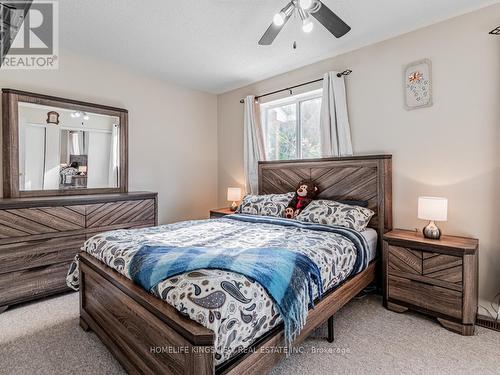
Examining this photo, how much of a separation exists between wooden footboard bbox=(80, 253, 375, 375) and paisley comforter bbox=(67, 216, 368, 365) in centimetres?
5

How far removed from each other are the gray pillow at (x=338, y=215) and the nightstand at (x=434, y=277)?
279mm

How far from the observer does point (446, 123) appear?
8.15ft

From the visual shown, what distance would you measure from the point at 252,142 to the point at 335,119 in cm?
133

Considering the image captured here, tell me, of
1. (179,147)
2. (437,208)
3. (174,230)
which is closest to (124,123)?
(179,147)

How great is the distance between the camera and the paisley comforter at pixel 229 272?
1.20 m

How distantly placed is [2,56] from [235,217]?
299cm

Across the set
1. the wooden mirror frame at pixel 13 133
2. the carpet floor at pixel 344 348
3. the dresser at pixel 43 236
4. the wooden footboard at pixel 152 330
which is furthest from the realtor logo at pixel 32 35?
the carpet floor at pixel 344 348

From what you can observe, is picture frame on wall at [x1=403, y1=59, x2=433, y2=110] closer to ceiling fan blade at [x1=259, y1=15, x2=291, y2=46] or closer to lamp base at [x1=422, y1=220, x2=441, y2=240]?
A: lamp base at [x1=422, y1=220, x2=441, y2=240]

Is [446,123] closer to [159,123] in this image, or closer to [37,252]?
[159,123]

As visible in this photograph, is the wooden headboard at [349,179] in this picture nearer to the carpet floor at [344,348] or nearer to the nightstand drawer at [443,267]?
the nightstand drawer at [443,267]

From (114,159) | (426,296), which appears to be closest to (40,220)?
(114,159)

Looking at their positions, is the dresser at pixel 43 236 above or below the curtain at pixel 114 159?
below

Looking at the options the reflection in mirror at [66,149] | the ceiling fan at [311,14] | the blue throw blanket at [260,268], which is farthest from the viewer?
the reflection in mirror at [66,149]

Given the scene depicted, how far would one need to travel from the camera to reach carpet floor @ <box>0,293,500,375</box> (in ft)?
5.57
